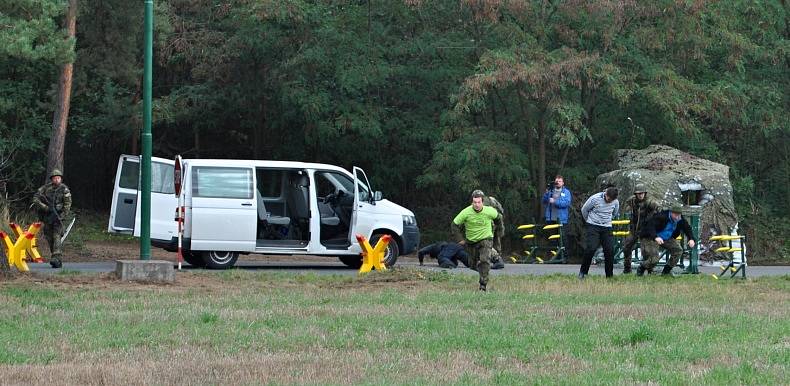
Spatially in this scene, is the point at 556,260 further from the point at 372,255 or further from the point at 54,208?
the point at 54,208

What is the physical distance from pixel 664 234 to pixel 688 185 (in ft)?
25.4

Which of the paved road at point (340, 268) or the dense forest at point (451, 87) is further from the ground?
the dense forest at point (451, 87)

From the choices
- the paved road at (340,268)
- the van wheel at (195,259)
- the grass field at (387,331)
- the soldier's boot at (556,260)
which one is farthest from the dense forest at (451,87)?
the grass field at (387,331)

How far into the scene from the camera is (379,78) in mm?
30359

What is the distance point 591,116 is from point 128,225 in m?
13.5

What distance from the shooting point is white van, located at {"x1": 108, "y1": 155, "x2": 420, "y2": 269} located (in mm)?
21812

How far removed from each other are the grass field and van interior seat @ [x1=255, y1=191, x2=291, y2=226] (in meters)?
3.00

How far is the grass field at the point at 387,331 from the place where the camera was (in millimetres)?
10086

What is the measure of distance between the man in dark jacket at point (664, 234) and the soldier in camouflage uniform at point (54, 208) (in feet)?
31.8

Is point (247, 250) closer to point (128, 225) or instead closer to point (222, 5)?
point (128, 225)

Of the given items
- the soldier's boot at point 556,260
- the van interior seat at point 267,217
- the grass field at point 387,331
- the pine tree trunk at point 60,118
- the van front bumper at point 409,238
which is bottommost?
the grass field at point 387,331

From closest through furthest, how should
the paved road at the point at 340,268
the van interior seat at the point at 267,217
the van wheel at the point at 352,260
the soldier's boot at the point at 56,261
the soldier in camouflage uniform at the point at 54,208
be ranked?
the soldier in camouflage uniform at the point at 54,208, the soldier's boot at the point at 56,261, the van interior seat at the point at 267,217, the paved road at the point at 340,268, the van wheel at the point at 352,260

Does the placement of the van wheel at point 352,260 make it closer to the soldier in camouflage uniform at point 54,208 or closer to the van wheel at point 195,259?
the van wheel at point 195,259

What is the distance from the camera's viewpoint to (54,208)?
2169cm
